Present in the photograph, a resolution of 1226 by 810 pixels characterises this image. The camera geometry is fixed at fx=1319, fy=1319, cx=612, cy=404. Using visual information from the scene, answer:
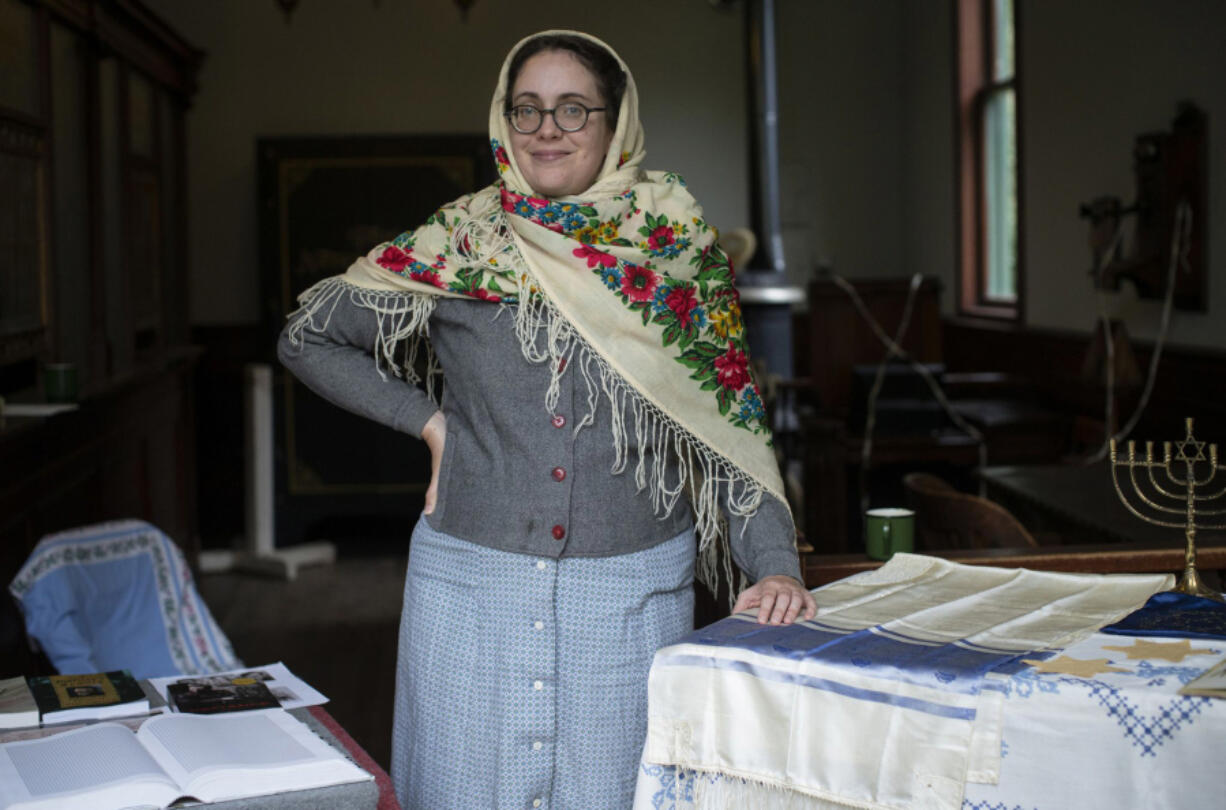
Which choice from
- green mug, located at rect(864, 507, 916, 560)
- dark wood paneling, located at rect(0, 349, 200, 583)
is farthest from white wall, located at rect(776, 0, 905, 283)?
green mug, located at rect(864, 507, 916, 560)

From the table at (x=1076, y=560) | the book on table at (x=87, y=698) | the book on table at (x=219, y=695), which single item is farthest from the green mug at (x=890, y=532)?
the book on table at (x=87, y=698)

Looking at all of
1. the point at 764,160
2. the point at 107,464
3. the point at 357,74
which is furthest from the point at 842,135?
the point at 107,464

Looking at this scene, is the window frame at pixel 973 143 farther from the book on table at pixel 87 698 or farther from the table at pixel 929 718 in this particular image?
the book on table at pixel 87 698

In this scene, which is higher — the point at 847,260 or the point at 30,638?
the point at 847,260

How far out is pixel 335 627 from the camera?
5.09 meters

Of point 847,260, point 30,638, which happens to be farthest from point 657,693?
point 847,260

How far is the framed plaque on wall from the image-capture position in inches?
257

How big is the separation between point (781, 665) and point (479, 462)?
489mm

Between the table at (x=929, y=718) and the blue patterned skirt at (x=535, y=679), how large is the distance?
0.17m

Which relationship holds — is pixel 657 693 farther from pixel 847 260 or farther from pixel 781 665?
pixel 847 260

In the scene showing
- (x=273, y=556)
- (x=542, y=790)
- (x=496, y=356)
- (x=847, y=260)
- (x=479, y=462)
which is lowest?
(x=273, y=556)

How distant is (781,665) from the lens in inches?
56.0

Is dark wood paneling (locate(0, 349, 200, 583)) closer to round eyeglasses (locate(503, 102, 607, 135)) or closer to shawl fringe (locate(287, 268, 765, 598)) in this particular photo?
shawl fringe (locate(287, 268, 765, 598))

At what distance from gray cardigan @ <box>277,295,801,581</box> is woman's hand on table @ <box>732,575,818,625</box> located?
0.05 m
